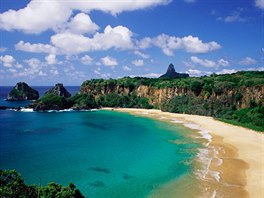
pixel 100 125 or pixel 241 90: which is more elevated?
pixel 241 90

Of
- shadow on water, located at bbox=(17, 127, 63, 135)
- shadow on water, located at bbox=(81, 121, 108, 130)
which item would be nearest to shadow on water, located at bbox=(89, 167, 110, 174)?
shadow on water, located at bbox=(17, 127, 63, 135)

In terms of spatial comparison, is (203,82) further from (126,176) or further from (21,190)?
(21,190)

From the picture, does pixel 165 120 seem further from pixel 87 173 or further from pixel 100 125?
pixel 87 173

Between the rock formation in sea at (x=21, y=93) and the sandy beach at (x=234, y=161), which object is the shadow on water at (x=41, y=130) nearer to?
the sandy beach at (x=234, y=161)

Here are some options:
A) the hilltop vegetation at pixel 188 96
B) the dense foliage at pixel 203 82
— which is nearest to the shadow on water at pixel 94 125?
the hilltop vegetation at pixel 188 96

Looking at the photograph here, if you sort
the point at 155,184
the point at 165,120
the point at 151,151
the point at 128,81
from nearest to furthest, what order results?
the point at 155,184 → the point at 151,151 → the point at 165,120 → the point at 128,81

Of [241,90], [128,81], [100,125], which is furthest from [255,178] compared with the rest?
[128,81]

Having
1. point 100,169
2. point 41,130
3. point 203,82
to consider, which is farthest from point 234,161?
point 203,82
